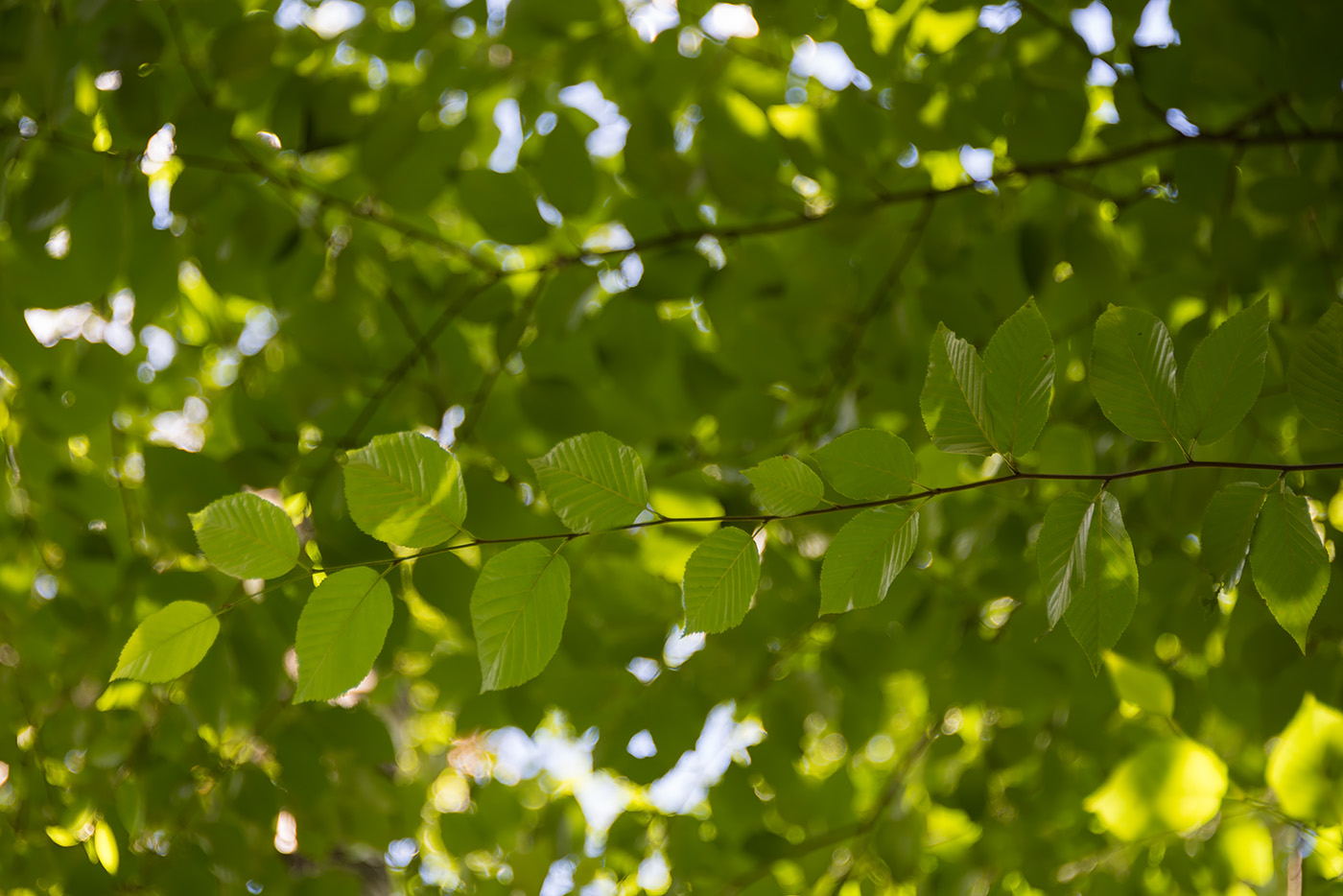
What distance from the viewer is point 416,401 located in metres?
1.18

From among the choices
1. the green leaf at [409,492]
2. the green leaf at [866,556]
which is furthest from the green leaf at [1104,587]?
the green leaf at [409,492]

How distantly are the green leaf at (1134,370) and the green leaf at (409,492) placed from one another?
1.42 feet

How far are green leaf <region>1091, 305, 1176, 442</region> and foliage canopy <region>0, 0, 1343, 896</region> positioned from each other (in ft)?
1.30

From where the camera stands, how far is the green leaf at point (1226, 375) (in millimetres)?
486

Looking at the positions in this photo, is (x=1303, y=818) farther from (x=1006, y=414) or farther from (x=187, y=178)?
(x=187, y=178)

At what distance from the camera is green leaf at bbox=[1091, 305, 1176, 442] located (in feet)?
1.66

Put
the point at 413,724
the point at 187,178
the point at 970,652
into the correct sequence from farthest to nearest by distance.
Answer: the point at 413,724 < the point at 970,652 < the point at 187,178

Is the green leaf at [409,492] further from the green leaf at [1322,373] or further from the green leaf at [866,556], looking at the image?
the green leaf at [1322,373]

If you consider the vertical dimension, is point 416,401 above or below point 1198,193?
below

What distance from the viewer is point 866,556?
0.55 metres

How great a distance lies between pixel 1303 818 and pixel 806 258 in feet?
3.05

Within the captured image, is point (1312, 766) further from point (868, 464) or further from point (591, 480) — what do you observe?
point (591, 480)

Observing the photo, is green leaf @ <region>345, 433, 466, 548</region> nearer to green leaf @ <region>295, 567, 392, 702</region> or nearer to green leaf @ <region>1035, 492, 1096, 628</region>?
green leaf @ <region>295, 567, 392, 702</region>

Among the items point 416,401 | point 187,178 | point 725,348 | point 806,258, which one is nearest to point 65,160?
point 187,178
